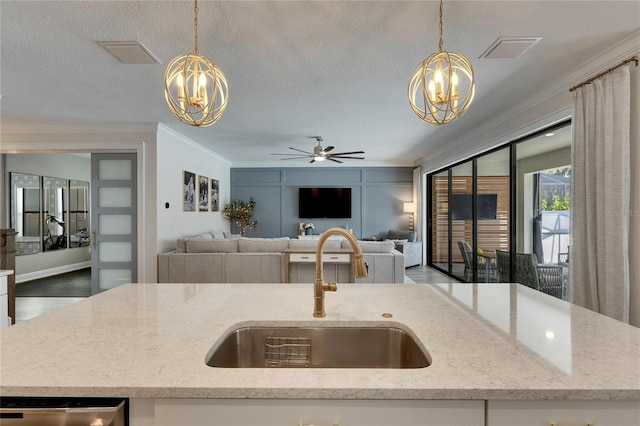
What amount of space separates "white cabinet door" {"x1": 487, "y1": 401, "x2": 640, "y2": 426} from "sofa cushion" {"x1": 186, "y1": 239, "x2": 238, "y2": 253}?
12.7ft

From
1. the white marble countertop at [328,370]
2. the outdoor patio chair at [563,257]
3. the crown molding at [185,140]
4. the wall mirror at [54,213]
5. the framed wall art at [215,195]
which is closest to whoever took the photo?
the white marble countertop at [328,370]

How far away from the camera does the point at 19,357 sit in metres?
0.89

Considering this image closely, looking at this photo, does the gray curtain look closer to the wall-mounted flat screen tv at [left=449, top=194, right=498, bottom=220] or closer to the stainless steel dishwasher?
the wall-mounted flat screen tv at [left=449, top=194, right=498, bottom=220]

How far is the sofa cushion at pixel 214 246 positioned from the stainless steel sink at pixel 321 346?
126 inches

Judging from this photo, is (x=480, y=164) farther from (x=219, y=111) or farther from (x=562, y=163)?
(x=219, y=111)

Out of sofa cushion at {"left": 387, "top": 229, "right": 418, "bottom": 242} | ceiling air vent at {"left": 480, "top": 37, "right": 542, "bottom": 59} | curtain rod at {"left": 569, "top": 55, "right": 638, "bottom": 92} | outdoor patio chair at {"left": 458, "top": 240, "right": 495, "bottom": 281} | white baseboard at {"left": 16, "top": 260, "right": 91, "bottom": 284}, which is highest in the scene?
ceiling air vent at {"left": 480, "top": 37, "right": 542, "bottom": 59}

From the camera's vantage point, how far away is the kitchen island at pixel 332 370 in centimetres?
75

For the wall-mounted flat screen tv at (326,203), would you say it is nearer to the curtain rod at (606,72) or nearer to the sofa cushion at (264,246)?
the sofa cushion at (264,246)

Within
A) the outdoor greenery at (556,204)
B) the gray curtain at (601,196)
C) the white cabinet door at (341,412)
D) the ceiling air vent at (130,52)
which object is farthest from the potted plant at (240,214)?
the white cabinet door at (341,412)

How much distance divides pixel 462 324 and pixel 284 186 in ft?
23.5

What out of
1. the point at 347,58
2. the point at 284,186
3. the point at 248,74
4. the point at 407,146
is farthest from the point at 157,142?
the point at 407,146

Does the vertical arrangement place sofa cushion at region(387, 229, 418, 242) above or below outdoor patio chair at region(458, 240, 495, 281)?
above

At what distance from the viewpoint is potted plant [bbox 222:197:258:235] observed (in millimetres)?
7473

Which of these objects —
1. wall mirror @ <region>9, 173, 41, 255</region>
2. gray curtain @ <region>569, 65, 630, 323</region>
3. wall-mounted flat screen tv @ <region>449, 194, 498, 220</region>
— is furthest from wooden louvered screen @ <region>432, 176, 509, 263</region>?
wall mirror @ <region>9, 173, 41, 255</region>
